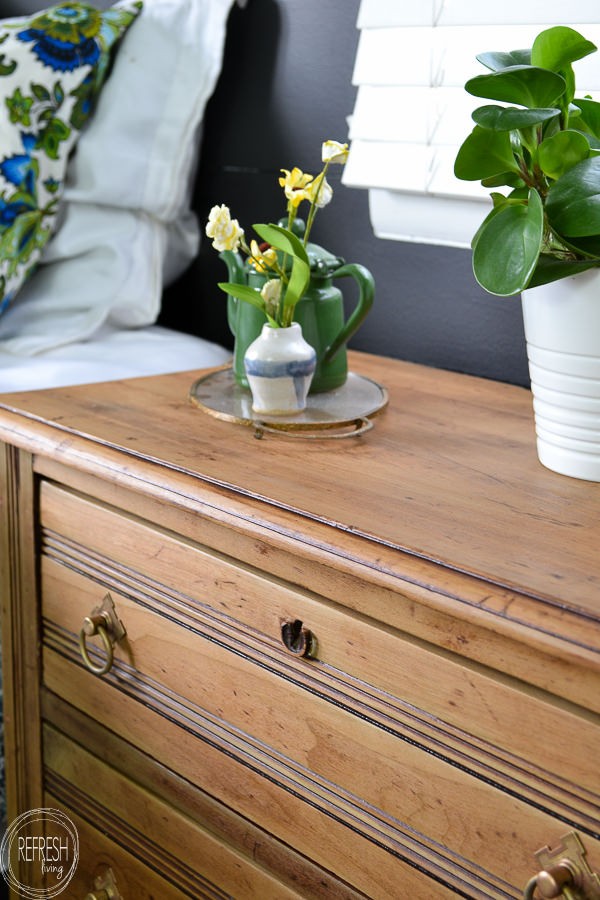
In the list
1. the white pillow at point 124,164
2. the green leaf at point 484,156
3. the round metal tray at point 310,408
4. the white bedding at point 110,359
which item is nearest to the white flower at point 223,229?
the round metal tray at point 310,408

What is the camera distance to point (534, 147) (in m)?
0.69

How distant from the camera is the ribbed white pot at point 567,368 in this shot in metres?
0.70

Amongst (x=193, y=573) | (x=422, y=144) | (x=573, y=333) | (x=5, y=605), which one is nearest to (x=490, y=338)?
(x=422, y=144)

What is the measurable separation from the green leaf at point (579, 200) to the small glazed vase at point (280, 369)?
30cm

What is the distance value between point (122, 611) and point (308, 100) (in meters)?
0.78

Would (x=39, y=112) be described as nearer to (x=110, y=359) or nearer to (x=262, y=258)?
(x=110, y=359)

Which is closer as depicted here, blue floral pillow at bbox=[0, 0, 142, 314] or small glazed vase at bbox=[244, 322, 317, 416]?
small glazed vase at bbox=[244, 322, 317, 416]

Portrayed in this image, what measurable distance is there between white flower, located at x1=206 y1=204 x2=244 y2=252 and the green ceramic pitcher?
7 centimetres

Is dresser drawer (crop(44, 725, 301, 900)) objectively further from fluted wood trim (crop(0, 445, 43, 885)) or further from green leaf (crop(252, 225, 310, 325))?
green leaf (crop(252, 225, 310, 325))

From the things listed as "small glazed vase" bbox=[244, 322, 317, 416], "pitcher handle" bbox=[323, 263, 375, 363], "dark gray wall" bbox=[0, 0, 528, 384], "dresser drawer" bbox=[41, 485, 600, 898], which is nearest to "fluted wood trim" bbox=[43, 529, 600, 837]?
"dresser drawer" bbox=[41, 485, 600, 898]

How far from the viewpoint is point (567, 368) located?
2.38ft

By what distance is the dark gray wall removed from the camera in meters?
1.16

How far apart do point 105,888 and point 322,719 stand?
0.40 meters

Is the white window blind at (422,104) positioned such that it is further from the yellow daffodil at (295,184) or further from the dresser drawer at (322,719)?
the dresser drawer at (322,719)
